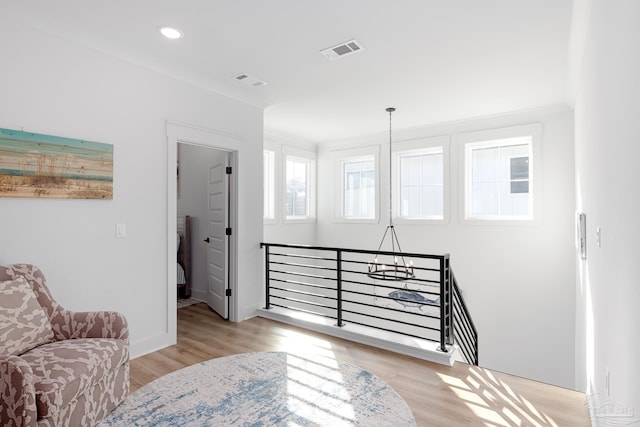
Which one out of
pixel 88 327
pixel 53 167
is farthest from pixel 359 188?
pixel 88 327

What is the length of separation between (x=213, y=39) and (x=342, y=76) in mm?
1301

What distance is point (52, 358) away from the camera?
1953mm

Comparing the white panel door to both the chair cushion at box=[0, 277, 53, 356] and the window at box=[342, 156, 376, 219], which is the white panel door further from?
the window at box=[342, 156, 376, 219]

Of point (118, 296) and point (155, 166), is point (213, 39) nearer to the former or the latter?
point (155, 166)

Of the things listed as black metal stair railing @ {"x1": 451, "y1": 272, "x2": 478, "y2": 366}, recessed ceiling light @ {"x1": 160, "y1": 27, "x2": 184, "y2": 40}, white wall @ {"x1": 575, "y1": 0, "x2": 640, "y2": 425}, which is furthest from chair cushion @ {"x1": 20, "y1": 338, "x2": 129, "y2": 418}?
black metal stair railing @ {"x1": 451, "y1": 272, "x2": 478, "y2": 366}

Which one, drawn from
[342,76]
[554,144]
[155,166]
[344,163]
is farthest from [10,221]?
[554,144]

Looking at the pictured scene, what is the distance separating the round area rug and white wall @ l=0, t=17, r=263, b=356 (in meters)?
0.86

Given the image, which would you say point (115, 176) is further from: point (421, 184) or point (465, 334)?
point (421, 184)

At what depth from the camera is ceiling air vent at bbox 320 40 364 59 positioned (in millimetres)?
2934

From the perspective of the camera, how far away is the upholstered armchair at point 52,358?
167cm

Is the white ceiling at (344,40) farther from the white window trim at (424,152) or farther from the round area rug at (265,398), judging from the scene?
the round area rug at (265,398)

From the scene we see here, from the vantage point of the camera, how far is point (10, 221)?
2.46 meters

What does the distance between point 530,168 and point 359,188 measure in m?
2.67

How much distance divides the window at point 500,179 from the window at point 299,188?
9.06ft
